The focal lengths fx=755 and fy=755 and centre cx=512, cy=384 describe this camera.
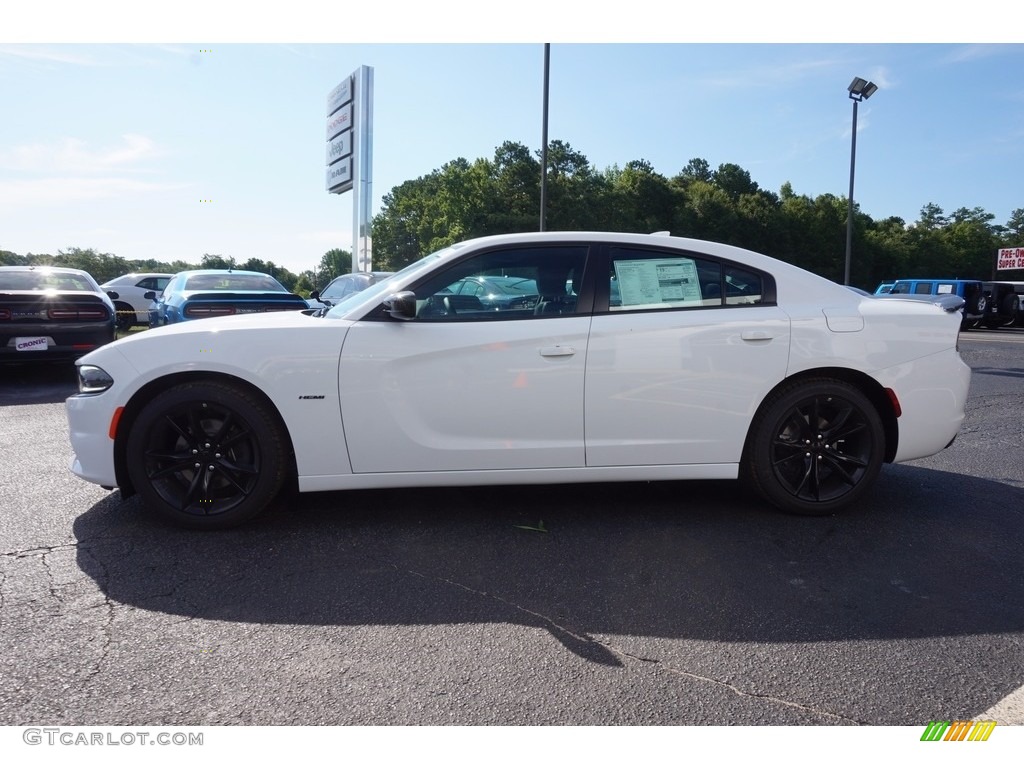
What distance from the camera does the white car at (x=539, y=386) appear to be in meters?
3.67

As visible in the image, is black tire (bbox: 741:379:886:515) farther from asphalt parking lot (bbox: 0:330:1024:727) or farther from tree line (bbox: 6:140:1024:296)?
tree line (bbox: 6:140:1024:296)

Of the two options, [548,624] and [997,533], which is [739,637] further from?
[997,533]

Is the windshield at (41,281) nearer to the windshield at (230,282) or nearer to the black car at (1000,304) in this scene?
the windshield at (230,282)

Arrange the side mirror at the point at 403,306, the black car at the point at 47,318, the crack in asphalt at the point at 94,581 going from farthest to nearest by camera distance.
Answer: the black car at the point at 47,318, the side mirror at the point at 403,306, the crack in asphalt at the point at 94,581

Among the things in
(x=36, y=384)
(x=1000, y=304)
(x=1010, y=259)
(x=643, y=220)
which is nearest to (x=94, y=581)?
(x=36, y=384)

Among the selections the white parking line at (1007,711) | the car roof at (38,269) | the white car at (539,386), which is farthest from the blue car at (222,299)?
the white parking line at (1007,711)

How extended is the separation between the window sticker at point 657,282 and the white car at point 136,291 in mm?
18558

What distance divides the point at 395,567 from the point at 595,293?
1.67m

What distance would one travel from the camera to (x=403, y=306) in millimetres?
3633

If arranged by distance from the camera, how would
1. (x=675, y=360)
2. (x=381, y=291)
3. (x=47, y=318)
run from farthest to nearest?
(x=47, y=318)
(x=381, y=291)
(x=675, y=360)

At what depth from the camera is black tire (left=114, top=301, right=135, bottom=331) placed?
18.8 m

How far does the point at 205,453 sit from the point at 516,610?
5.94 ft

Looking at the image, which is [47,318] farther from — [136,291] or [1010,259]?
[1010,259]

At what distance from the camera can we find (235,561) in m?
3.35
